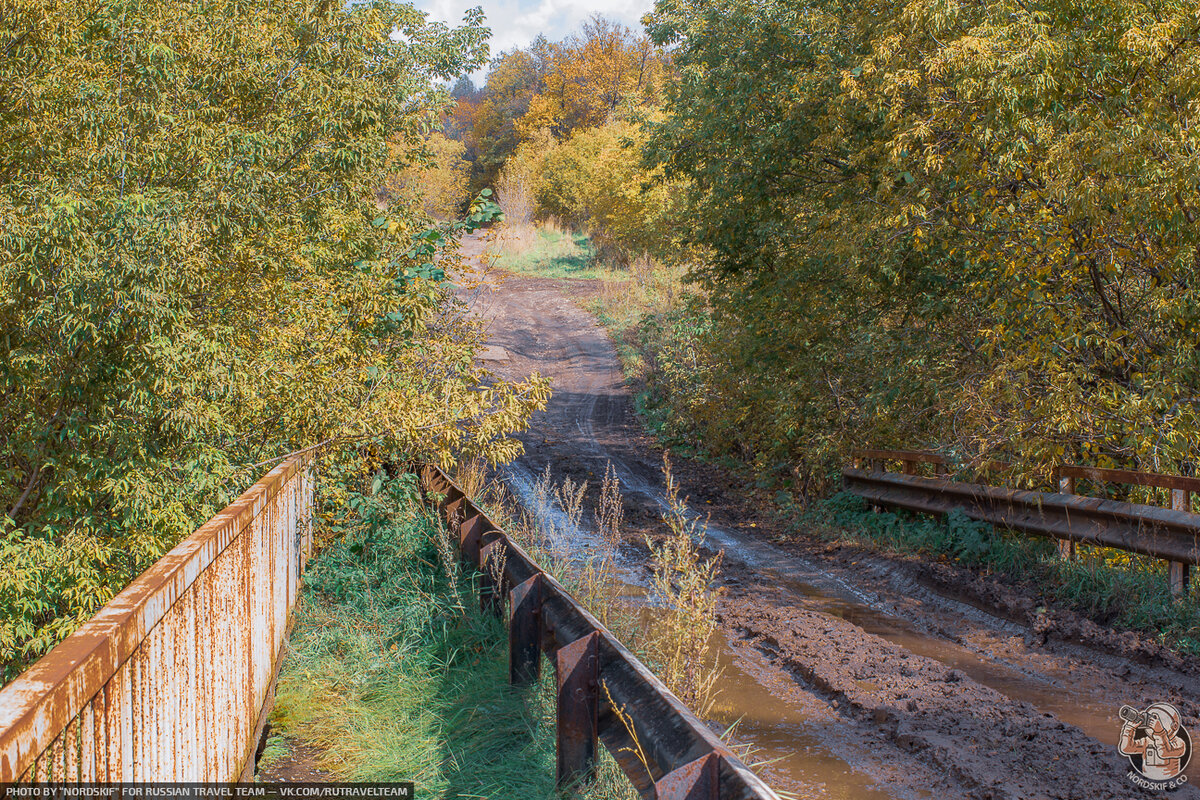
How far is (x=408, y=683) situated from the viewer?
576cm

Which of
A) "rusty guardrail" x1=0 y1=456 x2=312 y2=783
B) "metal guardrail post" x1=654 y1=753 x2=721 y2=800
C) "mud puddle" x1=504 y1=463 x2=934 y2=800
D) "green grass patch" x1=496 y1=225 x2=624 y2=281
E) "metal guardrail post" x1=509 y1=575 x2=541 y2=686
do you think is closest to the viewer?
"rusty guardrail" x1=0 y1=456 x2=312 y2=783

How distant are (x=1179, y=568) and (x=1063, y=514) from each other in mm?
1384

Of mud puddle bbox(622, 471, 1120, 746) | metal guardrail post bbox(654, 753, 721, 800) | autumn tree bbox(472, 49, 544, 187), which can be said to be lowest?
mud puddle bbox(622, 471, 1120, 746)

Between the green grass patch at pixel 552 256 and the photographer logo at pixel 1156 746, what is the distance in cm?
4060

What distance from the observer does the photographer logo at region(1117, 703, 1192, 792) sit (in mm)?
4605

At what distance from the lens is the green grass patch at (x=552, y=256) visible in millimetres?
49406

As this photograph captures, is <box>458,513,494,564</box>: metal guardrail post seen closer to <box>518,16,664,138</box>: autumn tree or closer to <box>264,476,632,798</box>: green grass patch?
<box>264,476,632,798</box>: green grass patch

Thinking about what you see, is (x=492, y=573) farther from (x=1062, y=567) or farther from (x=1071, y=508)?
(x=1071, y=508)

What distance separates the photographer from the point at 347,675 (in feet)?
19.1

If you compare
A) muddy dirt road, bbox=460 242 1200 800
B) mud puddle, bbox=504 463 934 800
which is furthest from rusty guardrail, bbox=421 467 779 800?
muddy dirt road, bbox=460 242 1200 800

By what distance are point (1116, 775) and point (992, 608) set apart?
11.4ft

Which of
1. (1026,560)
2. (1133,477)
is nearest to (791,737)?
(1133,477)

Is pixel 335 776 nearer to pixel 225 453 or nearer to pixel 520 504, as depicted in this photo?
pixel 225 453

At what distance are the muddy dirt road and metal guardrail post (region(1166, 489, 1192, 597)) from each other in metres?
1.05
